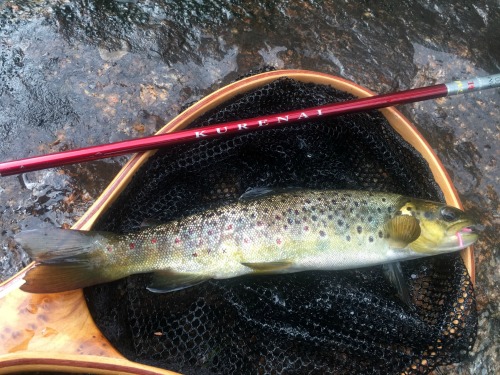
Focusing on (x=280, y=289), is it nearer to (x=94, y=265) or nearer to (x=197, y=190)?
(x=197, y=190)

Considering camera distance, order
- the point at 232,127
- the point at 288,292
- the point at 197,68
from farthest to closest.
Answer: the point at 197,68 < the point at 288,292 < the point at 232,127

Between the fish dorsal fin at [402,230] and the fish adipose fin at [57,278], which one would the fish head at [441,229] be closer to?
the fish dorsal fin at [402,230]

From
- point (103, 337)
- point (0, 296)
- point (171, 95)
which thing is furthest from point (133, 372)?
point (171, 95)

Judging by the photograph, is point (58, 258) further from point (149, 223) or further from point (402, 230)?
point (402, 230)

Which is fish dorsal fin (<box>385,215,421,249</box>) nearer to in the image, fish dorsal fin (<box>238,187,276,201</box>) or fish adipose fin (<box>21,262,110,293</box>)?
fish dorsal fin (<box>238,187,276,201</box>)

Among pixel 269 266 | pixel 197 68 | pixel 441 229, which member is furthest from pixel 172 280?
pixel 197 68

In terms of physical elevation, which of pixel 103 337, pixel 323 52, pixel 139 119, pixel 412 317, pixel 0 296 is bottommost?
pixel 412 317
